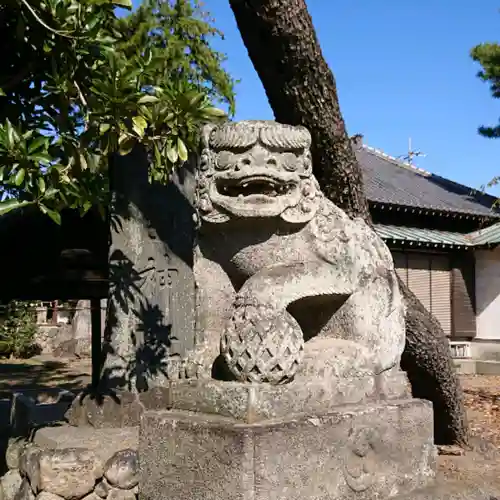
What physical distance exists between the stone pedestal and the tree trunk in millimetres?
1746

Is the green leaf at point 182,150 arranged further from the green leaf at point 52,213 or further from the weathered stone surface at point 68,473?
the weathered stone surface at point 68,473

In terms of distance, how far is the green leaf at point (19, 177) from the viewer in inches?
100

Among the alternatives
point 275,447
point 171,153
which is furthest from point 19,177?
point 275,447

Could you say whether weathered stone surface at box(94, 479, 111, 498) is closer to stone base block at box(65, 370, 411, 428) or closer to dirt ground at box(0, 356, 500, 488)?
stone base block at box(65, 370, 411, 428)

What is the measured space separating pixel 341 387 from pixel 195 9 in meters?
5.71

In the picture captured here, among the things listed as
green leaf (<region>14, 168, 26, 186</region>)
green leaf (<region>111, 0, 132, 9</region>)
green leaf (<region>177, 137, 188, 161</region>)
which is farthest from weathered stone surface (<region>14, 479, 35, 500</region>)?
green leaf (<region>111, 0, 132, 9</region>)

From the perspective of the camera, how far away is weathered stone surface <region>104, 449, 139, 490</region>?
12.1 feet

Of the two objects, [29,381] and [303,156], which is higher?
A: [303,156]

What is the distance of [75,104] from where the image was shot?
319cm

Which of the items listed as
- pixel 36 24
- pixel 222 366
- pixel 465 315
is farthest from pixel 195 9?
pixel 465 315

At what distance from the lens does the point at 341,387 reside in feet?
7.93

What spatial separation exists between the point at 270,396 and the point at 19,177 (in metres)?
1.30

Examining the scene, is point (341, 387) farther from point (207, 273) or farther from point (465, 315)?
point (465, 315)

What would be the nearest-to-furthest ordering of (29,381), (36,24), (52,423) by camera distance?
(36,24) < (52,423) < (29,381)
